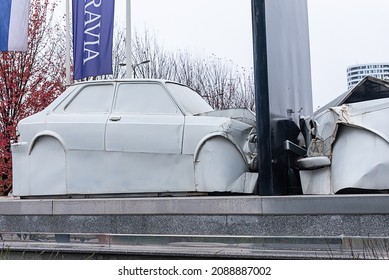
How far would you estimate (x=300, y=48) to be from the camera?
6.51 m

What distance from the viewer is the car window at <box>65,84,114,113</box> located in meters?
5.51

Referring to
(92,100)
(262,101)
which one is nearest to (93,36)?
(92,100)

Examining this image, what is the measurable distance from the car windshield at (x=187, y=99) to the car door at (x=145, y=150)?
12cm

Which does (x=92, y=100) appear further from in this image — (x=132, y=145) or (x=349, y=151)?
(x=349, y=151)

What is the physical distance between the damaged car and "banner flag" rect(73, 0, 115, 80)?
7.99 m

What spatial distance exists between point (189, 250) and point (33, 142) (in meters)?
2.24

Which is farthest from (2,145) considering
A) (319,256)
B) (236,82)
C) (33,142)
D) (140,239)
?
(319,256)

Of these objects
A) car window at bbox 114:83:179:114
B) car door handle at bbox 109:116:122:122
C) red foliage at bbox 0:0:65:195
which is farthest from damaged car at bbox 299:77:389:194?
red foliage at bbox 0:0:65:195

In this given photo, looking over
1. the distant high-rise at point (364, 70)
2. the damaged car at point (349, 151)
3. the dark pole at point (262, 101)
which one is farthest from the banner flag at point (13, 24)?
the distant high-rise at point (364, 70)

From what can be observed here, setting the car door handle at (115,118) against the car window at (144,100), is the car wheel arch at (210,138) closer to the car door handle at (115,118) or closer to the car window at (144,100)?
the car window at (144,100)

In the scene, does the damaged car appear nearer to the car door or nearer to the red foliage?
the car door

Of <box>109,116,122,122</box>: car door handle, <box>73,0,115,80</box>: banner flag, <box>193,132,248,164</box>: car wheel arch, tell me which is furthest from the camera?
<box>73,0,115,80</box>: banner flag

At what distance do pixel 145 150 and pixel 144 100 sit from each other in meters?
0.61
